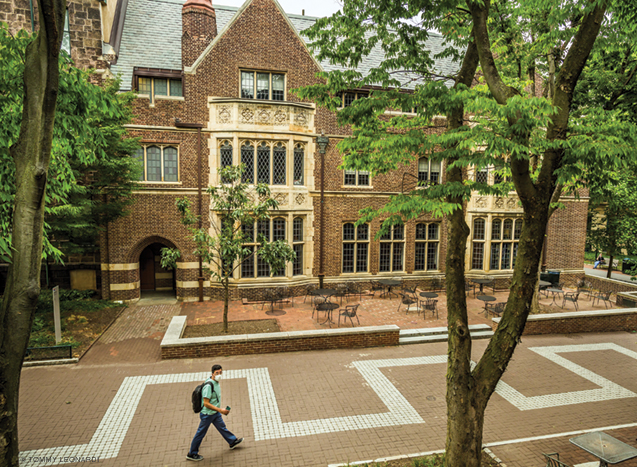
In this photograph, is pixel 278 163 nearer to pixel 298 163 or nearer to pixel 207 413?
pixel 298 163

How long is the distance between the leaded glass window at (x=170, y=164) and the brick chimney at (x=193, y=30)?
3.87 meters

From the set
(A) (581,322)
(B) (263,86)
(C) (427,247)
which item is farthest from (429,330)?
(B) (263,86)

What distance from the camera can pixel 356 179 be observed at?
63.6ft

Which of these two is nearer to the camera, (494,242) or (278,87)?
(278,87)

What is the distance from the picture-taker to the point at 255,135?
56.1 feet

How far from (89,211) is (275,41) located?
1083 centimetres

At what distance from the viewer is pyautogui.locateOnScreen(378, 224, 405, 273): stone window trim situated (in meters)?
20.2

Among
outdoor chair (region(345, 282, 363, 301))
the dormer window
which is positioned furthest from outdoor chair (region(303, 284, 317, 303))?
the dormer window

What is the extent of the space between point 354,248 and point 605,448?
45.9ft

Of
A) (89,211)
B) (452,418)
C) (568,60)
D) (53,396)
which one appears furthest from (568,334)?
(89,211)

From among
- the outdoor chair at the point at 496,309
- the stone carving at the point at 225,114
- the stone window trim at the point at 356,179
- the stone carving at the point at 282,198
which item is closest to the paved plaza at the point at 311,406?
the outdoor chair at the point at 496,309

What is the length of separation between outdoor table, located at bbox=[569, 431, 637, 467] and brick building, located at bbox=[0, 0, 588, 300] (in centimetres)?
1323

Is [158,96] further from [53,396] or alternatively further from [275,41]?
[53,396]

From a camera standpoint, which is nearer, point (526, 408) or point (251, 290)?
point (526, 408)
